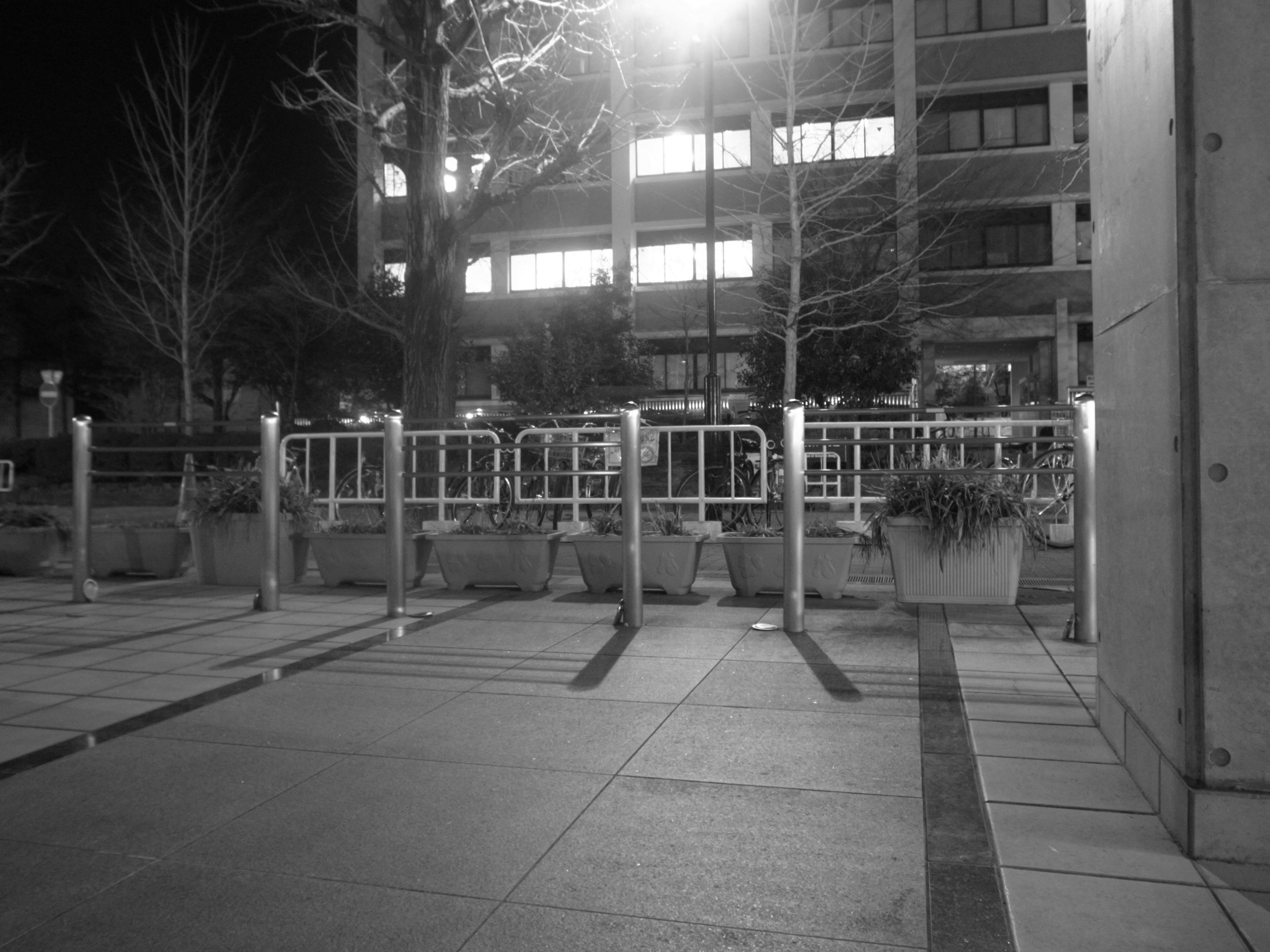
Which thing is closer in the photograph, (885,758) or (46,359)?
(885,758)

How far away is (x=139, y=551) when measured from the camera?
1002 cm

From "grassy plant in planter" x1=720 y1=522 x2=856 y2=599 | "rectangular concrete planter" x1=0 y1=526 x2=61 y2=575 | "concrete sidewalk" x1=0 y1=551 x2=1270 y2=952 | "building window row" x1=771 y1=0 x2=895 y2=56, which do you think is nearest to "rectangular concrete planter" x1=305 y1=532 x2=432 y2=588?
"concrete sidewalk" x1=0 y1=551 x2=1270 y2=952

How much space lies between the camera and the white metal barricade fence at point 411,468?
963 centimetres

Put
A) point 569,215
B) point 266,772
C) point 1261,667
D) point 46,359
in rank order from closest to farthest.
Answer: point 1261,667, point 266,772, point 569,215, point 46,359

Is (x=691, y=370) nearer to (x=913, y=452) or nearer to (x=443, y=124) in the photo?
(x=443, y=124)

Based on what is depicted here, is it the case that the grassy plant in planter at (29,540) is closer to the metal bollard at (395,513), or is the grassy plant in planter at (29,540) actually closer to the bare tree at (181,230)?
the metal bollard at (395,513)

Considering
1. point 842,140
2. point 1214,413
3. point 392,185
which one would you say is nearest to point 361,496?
point 1214,413

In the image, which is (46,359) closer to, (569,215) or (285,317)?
(285,317)

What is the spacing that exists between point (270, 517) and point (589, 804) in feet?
16.8

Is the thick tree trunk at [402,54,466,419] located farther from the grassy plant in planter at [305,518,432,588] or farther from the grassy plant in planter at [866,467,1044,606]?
the grassy plant in planter at [866,467,1044,606]

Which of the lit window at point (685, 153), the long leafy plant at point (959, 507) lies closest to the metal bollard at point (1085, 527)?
the long leafy plant at point (959, 507)

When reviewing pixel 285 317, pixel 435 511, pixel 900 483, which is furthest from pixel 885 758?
pixel 285 317

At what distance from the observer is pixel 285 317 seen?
105 feet

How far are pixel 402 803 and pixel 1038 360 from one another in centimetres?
2999
